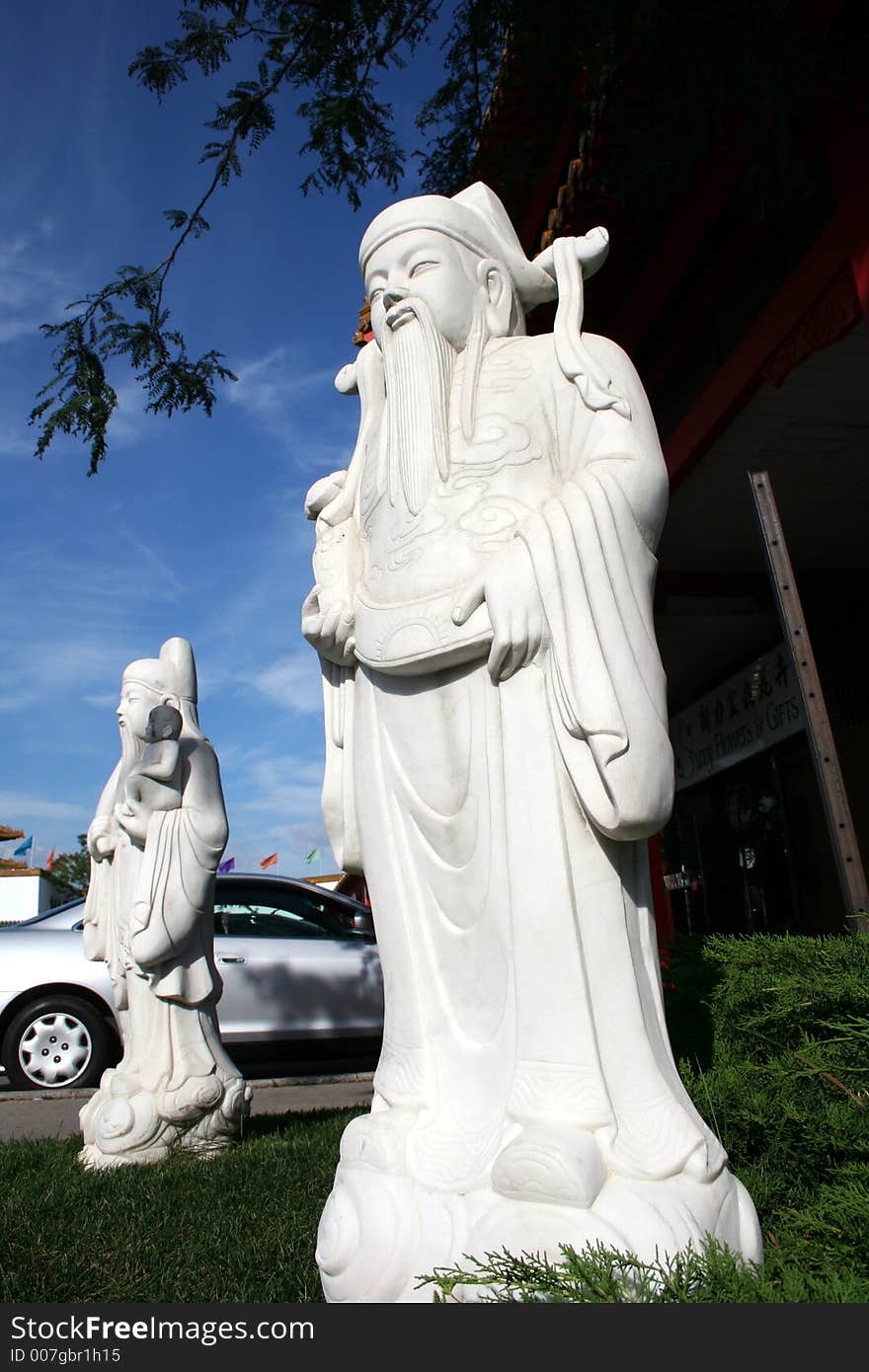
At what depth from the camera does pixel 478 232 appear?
2580 mm

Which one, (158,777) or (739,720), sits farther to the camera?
(739,720)

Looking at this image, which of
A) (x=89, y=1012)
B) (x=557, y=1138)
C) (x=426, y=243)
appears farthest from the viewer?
(x=89, y=1012)

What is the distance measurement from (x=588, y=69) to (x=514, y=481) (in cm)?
274

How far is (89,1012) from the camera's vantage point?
7156 millimetres

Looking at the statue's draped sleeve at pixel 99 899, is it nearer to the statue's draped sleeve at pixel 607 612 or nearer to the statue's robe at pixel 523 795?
the statue's robe at pixel 523 795

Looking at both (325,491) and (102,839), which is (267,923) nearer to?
(102,839)

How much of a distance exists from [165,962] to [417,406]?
315cm

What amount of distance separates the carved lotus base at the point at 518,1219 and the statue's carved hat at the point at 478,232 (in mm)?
2118

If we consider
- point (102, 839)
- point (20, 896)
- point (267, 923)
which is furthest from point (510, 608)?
point (20, 896)

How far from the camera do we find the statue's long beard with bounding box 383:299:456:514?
2.31 meters

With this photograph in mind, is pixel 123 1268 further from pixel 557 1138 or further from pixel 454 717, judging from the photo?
pixel 454 717

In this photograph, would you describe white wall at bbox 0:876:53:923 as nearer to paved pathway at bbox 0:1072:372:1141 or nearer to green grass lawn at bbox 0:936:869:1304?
paved pathway at bbox 0:1072:372:1141

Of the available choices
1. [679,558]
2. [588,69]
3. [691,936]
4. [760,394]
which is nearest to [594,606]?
[691,936]

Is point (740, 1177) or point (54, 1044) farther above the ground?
point (54, 1044)
